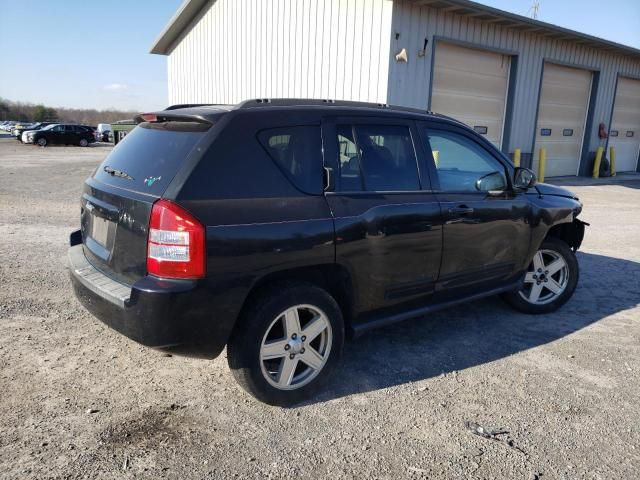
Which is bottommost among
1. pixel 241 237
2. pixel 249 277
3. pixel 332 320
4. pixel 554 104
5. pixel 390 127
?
pixel 332 320

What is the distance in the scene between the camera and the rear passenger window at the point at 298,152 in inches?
119

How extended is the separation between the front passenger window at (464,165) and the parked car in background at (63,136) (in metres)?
36.3

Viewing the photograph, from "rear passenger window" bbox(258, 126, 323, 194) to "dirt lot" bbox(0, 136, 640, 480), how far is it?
55.3 inches

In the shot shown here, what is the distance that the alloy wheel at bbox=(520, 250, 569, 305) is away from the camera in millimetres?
4754

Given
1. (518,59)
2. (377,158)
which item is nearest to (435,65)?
(518,59)

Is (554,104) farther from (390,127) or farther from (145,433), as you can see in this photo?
(145,433)

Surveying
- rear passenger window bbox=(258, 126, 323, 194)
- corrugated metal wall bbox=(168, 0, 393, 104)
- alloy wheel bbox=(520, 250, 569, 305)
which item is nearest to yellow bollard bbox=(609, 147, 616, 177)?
corrugated metal wall bbox=(168, 0, 393, 104)

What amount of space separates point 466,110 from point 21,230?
35.0 ft

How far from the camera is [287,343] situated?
3.08 m

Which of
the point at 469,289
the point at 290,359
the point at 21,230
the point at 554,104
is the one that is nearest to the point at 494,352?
the point at 469,289

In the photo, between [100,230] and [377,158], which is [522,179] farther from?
[100,230]

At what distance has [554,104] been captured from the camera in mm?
16109

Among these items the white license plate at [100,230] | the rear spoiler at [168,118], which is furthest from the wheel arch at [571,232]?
the white license plate at [100,230]

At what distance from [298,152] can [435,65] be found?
10.2 m
